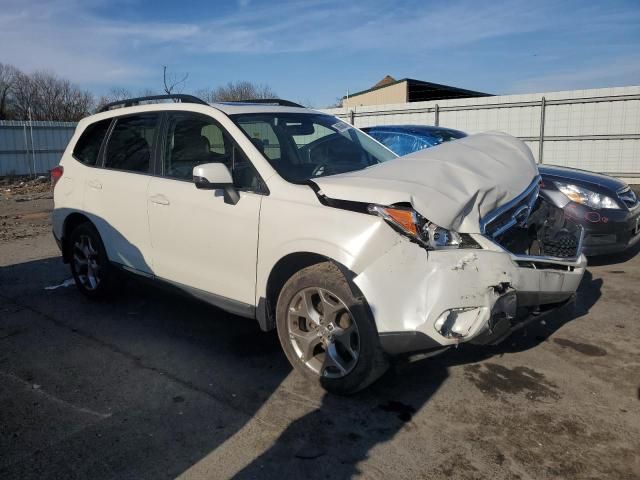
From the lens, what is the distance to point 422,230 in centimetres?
312

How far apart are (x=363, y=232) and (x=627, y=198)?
15.8 ft

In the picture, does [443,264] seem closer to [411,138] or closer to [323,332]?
[323,332]

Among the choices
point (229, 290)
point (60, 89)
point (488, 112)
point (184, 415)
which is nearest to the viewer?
point (184, 415)

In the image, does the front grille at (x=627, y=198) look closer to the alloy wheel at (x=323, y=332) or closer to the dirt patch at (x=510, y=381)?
the dirt patch at (x=510, y=381)

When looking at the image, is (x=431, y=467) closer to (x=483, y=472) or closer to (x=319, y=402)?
(x=483, y=472)

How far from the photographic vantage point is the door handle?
4410 millimetres

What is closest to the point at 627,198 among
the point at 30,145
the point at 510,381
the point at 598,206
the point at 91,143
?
the point at 598,206

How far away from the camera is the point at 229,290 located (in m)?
4.00

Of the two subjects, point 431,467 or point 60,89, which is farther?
point 60,89

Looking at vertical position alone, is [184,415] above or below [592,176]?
below

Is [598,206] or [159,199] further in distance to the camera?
[598,206]

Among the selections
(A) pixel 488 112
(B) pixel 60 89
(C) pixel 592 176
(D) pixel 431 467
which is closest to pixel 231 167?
(D) pixel 431 467

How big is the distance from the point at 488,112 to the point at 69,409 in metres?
15.2

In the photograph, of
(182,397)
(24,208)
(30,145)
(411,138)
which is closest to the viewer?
(182,397)
